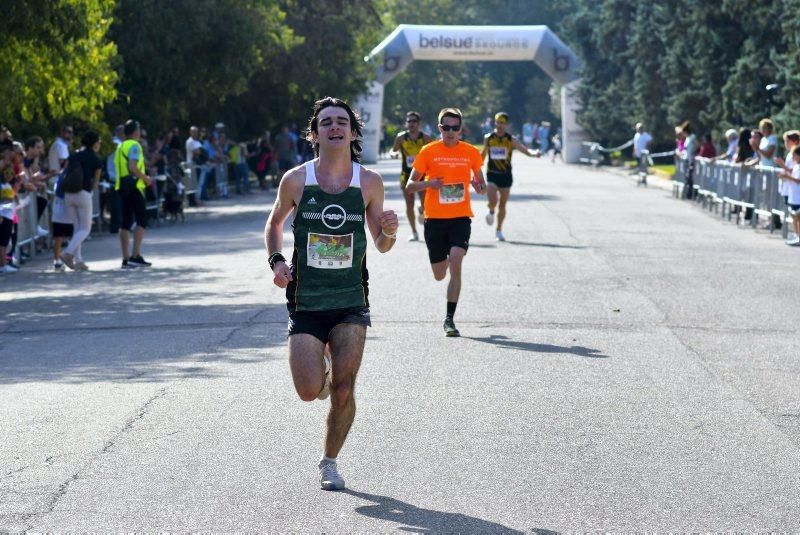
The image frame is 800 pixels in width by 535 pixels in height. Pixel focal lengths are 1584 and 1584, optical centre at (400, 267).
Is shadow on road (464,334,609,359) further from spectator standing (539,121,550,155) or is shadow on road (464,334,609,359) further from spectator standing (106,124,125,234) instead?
spectator standing (539,121,550,155)

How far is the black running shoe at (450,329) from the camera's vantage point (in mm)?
12977

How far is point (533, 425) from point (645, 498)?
6.23 feet

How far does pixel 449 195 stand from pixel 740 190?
15.8m

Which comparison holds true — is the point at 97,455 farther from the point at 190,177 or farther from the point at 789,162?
the point at 190,177

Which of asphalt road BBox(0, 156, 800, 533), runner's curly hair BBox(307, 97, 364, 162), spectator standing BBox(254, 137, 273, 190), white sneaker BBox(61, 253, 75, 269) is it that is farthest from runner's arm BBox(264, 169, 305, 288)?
spectator standing BBox(254, 137, 273, 190)

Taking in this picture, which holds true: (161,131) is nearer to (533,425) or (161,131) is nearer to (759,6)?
(759,6)

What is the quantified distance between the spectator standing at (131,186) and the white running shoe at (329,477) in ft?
43.0

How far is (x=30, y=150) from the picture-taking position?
2306 cm

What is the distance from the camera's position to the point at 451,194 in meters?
13.9

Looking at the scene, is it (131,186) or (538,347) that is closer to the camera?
(538,347)

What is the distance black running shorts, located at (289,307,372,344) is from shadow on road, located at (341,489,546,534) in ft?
2.64

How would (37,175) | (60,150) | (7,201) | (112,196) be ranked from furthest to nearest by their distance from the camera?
(112,196) → (60,150) → (37,175) → (7,201)

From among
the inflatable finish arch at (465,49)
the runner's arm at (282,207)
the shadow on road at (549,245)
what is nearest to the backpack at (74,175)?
the shadow on road at (549,245)

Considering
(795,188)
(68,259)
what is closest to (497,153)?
(795,188)
